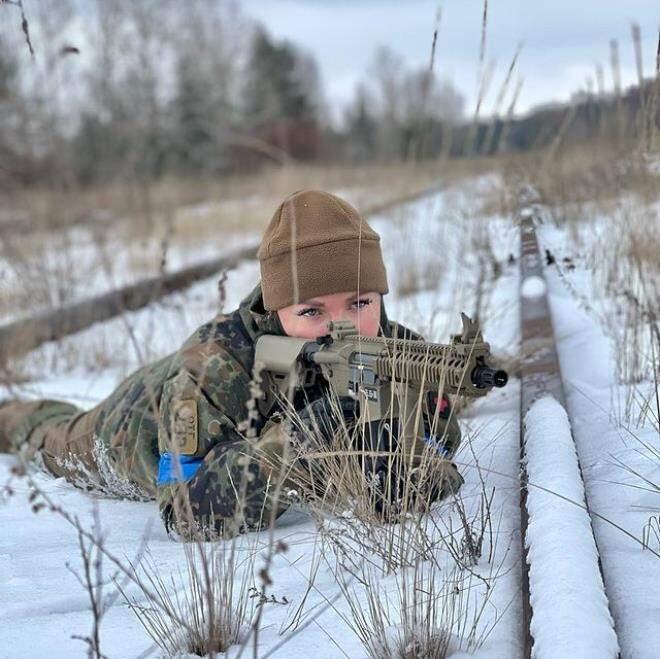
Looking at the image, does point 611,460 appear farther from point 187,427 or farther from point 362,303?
point 187,427

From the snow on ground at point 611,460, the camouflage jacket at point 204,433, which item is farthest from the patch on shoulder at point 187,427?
the snow on ground at point 611,460

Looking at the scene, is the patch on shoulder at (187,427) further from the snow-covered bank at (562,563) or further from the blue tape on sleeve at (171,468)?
the snow-covered bank at (562,563)

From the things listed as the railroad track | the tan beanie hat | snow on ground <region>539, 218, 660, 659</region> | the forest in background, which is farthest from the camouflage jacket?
the forest in background

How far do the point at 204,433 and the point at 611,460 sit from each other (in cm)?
105

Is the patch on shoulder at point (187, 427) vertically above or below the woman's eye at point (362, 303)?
below

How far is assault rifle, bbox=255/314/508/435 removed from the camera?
1.82 m

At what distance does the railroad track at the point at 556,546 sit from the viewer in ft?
4.32

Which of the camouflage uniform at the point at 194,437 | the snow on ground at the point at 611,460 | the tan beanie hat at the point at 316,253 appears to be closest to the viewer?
the snow on ground at the point at 611,460

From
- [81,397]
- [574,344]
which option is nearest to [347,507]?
[574,344]

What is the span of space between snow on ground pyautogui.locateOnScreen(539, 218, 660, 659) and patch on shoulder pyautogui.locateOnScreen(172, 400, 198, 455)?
0.99 m

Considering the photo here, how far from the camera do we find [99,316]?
5809 millimetres

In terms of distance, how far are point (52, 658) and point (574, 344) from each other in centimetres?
263

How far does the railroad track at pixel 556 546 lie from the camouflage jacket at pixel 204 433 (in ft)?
0.97

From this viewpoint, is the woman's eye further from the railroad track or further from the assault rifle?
the railroad track
